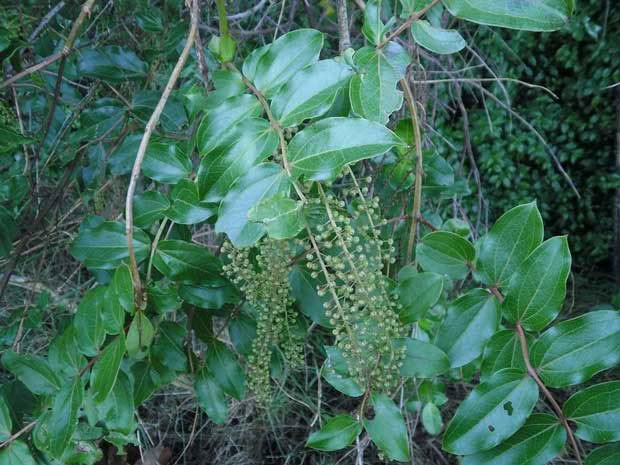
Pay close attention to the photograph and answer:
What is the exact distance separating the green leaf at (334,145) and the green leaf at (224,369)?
549 millimetres

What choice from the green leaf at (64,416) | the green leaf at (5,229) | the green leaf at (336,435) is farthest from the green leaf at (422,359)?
the green leaf at (5,229)

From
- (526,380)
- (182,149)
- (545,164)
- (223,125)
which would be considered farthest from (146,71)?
(545,164)

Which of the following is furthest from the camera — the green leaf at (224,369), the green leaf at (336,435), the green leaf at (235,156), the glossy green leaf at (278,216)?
the green leaf at (224,369)

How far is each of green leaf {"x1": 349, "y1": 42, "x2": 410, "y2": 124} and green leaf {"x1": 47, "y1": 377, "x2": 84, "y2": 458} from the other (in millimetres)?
612

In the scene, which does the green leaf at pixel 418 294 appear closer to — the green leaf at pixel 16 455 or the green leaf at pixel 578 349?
the green leaf at pixel 578 349

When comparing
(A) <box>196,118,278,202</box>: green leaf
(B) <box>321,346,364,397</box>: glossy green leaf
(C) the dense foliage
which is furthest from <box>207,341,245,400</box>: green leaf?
(A) <box>196,118,278,202</box>: green leaf

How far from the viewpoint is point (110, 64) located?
125 centimetres

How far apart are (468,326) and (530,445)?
0.17 metres

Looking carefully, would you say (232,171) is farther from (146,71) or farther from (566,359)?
(146,71)

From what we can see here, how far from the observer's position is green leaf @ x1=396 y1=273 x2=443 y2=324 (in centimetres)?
77

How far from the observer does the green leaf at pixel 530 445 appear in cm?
67

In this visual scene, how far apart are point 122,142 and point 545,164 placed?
9.83ft

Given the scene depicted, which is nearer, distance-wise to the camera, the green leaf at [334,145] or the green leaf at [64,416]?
the green leaf at [334,145]

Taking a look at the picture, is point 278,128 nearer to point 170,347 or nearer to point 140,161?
point 140,161
